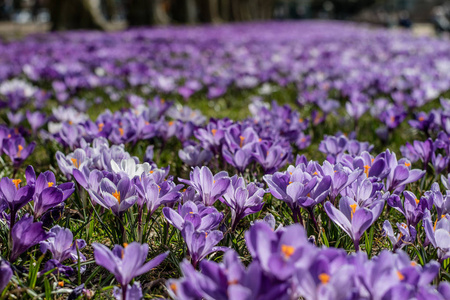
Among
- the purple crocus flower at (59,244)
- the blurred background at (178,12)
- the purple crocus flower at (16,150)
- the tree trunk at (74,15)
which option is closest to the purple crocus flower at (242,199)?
the purple crocus flower at (59,244)

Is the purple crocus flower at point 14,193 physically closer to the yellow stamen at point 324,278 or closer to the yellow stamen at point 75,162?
the yellow stamen at point 75,162

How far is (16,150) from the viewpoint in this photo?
7.34 feet

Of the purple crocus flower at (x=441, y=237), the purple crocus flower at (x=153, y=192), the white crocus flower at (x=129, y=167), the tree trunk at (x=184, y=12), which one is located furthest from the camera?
the tree trunk at (x=184, y=12)

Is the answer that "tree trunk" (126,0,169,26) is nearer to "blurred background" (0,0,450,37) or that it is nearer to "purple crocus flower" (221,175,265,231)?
"blurred background" (0,0,450,37)

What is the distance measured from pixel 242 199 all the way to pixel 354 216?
390mm

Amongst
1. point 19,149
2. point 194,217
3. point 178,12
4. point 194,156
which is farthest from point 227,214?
point 178,12

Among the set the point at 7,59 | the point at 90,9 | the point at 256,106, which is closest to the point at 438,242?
the point at 256,106

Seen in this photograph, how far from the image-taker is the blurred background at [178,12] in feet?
61.9

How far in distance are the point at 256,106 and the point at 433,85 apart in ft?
7.92

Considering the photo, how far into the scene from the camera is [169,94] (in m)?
5.61

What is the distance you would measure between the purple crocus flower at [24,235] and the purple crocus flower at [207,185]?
19.2 inches

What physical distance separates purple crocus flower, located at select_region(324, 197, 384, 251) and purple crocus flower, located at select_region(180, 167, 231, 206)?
1.22 ft

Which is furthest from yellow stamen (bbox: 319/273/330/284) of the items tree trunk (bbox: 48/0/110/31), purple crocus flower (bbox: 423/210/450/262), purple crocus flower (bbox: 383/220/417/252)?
tree trunk (bbox: 48/0/110/31)

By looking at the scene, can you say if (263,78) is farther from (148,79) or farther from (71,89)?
(71,89)
